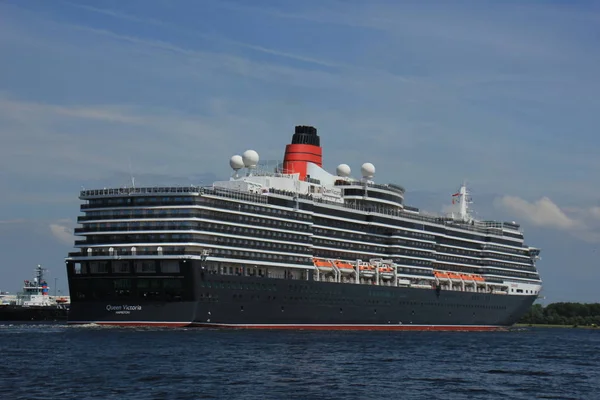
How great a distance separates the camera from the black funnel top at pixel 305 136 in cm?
11969

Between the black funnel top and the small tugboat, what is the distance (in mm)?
64813

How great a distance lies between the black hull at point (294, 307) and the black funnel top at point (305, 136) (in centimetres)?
2053

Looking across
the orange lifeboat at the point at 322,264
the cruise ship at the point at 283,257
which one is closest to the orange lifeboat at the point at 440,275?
the cruise ship at the point at 283,257

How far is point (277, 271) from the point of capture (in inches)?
3969

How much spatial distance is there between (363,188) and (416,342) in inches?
1295

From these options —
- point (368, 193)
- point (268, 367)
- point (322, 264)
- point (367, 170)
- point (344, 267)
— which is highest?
point (367, 170)

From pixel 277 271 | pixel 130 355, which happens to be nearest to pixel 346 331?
pixel 277 271

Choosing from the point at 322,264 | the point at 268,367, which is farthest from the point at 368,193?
the point at 268,367

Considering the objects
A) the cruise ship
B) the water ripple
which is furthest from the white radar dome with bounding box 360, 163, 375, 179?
the water ripple

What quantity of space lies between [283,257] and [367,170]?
25143 millimetres

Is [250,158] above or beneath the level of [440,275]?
above

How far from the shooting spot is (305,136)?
119875 millimetres

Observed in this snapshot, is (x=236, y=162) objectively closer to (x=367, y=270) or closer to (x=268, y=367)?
(x=367, y=270)

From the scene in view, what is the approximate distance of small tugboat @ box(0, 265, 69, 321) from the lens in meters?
160
